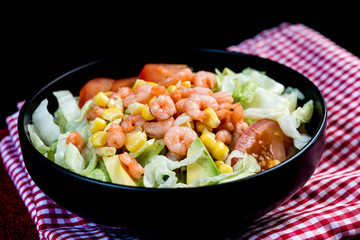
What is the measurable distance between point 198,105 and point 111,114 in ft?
1.66

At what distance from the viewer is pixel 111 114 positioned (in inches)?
107

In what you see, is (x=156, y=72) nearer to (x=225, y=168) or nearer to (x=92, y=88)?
(x=92, y=88)

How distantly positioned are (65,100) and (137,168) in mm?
1048

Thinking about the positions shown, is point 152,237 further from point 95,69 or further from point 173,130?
Answer: point 95,69

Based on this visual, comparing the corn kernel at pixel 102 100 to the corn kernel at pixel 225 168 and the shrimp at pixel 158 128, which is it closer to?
the shrimp at pixel 158 128

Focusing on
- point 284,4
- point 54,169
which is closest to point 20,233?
point 54,169

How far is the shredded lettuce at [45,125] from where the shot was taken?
2.91 metres

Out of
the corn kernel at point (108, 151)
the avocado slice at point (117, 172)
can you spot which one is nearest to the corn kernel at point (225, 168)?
the avocado slice at point (117, 172)

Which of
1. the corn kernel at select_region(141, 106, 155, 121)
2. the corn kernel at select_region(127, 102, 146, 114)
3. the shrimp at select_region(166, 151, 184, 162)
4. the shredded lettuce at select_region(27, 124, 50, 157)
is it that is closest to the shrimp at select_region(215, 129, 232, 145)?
the shrimp at select_region(166, 151, 184, 162)

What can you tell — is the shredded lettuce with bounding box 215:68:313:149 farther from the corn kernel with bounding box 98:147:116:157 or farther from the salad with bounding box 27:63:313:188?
the corn kernel with bounding box 98:147:116:157

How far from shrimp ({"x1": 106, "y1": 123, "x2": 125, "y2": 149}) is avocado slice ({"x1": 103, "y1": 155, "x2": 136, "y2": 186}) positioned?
95mm

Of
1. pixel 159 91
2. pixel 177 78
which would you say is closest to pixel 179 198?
pixel 159 91

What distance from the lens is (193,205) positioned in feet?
7.11

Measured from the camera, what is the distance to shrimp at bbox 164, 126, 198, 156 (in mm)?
2443
